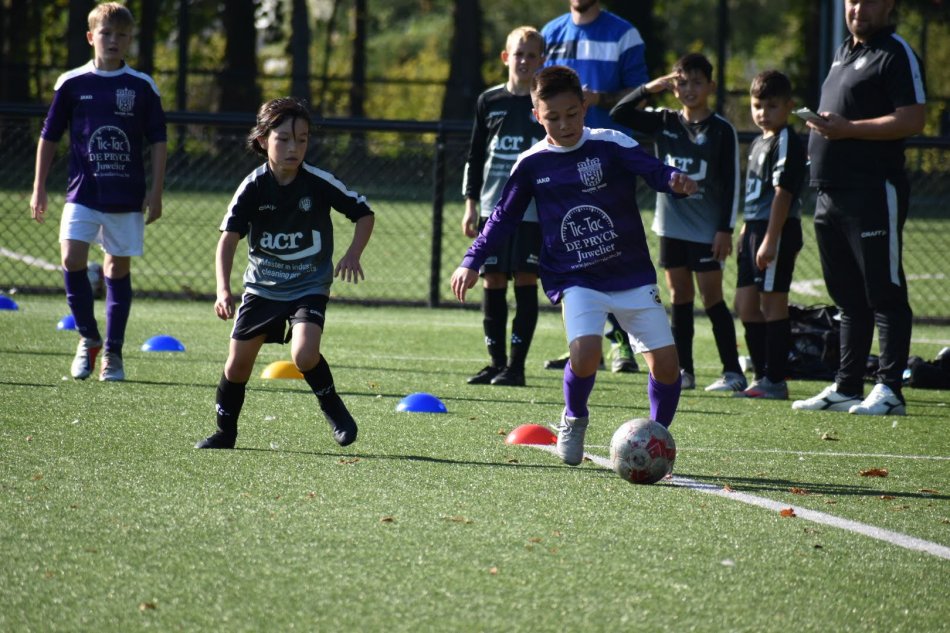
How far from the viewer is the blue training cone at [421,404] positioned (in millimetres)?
6973

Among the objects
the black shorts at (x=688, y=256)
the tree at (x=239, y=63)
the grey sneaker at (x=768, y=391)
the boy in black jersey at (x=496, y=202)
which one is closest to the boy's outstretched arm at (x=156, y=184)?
the boy in black jersey at (x=496, y=202)

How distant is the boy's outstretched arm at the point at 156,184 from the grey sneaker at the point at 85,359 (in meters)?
0.76

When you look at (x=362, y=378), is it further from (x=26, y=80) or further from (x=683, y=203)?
(x=26, y=80)

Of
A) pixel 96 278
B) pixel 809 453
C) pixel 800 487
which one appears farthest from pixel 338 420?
pixel 96 278

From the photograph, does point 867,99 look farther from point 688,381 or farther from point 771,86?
point 688,381

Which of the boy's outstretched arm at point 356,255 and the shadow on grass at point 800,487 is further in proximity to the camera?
the boy's outstretched arm at point 356,255

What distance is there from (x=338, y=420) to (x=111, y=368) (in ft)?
7.40

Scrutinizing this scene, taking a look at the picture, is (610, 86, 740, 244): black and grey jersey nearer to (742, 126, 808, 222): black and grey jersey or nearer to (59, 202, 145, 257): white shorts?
(742, 126, 808, 222): black and grey jersey

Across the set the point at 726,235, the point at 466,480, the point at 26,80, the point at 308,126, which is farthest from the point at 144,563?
the point at 26,80

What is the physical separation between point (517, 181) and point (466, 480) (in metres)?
1.33

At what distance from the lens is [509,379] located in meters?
8.16

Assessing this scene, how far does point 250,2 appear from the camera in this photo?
32125mm

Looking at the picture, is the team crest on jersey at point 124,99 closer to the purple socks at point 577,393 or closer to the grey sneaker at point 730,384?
the purple socks at point 577,393

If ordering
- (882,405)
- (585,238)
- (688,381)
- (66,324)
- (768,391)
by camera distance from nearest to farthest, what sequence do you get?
(585,238), (882,405), (768,391), (688,381), (66,324)
